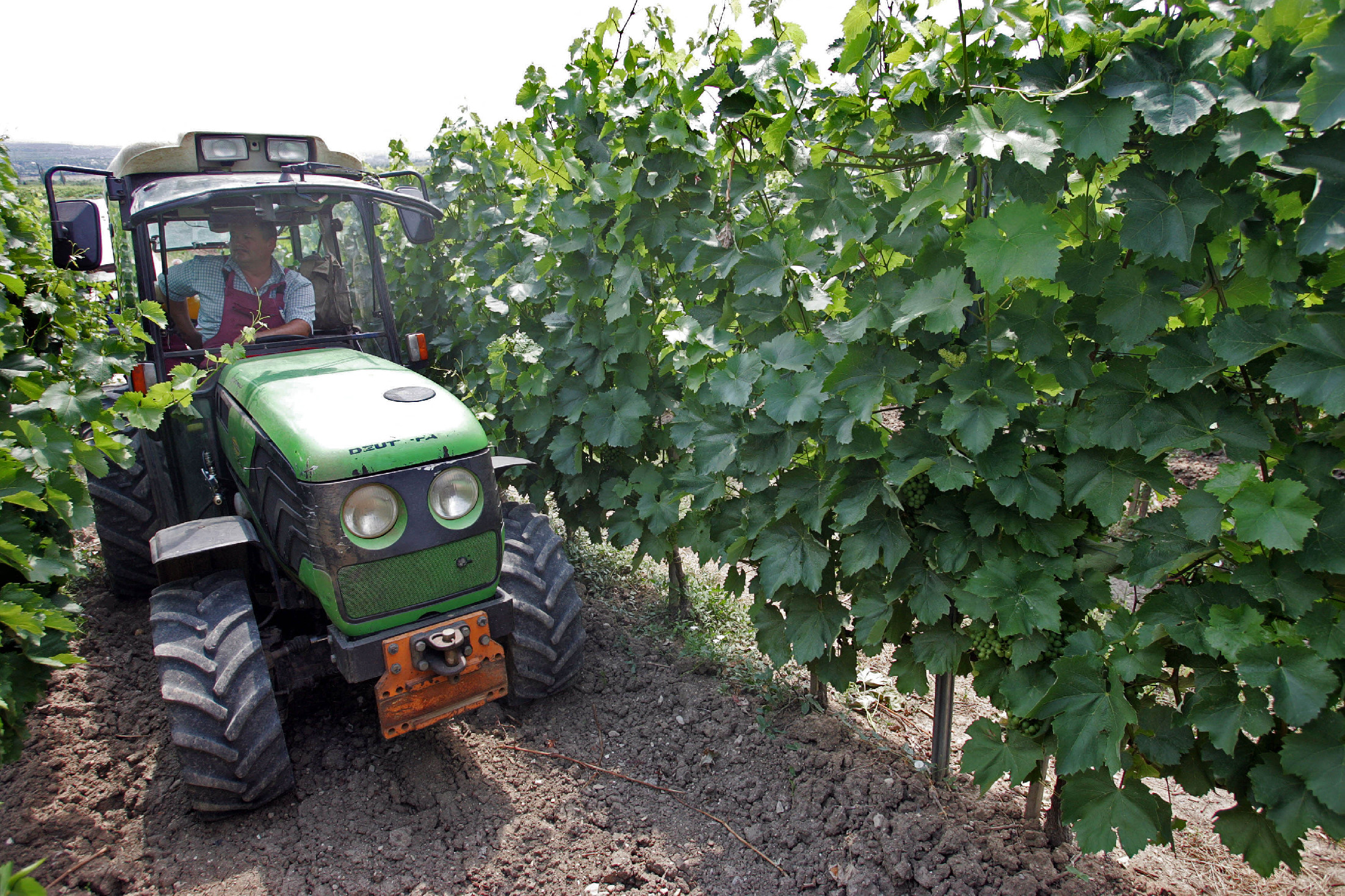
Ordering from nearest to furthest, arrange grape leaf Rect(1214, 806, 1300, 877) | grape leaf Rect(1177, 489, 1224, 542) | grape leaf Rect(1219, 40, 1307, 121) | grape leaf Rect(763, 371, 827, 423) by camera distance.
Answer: grape leaf Rect(1219, 40, 1307, 121) → grape leaf Rect(1177, 489, 1224, 542) → grape leaf Rect(1214, 806, 1300, 877) → grape leaf Rect(763, 371, 827, 423)

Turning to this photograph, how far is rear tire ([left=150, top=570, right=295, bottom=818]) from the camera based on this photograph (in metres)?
2.52

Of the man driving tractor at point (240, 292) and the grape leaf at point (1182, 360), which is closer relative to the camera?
the grape leaf at point (1182, 360)

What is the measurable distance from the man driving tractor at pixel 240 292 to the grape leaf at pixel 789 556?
246 centimetres

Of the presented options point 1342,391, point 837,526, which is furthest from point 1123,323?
point 837,526

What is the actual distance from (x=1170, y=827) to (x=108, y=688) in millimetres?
4150

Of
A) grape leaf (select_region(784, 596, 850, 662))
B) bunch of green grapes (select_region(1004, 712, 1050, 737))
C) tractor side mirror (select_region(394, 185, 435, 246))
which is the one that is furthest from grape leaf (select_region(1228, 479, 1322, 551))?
tractor side mirror (select_region(394, 185, 435, 246))

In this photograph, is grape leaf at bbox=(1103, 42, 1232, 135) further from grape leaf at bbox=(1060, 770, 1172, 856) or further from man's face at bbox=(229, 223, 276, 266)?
man's face at bbox=(229, 223, 276, 266)

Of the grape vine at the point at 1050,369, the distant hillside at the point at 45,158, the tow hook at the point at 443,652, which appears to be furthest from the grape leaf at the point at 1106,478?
the distant hillside at the point at 45,158

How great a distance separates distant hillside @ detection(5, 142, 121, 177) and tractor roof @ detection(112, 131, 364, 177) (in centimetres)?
19

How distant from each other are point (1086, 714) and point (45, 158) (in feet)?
19.1

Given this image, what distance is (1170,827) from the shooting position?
211 centimetres

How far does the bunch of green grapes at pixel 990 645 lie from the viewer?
2.26m

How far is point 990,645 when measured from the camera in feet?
7.44

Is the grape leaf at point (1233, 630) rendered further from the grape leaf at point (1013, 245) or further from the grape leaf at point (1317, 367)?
the grape leaf at point (1013, 245)
